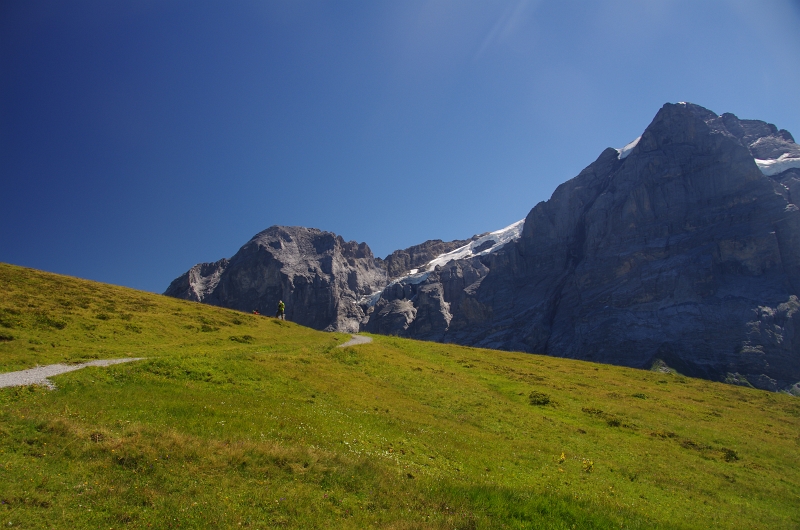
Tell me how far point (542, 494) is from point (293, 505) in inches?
349

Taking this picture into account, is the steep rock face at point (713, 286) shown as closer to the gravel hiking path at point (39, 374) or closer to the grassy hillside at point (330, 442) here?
the grassy hillside at point (330, 442)

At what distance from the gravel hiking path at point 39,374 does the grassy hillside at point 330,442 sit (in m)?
1.16

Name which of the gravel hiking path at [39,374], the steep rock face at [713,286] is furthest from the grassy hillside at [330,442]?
the steep rock face at [713,286]

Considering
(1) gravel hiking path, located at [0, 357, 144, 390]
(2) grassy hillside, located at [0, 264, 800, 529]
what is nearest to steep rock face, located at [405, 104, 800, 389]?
(2) grassy hillside, located at [0, 264, 800, 529]

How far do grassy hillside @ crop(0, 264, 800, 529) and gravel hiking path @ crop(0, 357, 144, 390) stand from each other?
116 cm

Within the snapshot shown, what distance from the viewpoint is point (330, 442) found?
1734 cm

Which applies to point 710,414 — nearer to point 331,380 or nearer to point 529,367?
point 529,367

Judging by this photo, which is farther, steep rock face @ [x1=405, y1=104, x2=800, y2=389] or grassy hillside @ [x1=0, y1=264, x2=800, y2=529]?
steep rock face @ [x1=405, y1=104, x2=800, y2=389]

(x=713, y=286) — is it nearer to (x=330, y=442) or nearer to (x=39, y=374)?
(x=330, y=442)

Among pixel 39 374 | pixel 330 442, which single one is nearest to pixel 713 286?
pixel 330 442

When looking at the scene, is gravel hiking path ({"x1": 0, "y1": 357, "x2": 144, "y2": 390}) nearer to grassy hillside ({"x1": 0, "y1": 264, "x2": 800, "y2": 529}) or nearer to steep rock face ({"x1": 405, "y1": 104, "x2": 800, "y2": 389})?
grassy hillside ({"x1": 0, "y1": 264, "x2": 800, "y2": 529})

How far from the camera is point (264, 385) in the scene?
25156mm

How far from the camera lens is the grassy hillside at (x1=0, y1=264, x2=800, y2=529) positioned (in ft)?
39.1

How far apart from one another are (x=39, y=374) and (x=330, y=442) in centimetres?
1616
